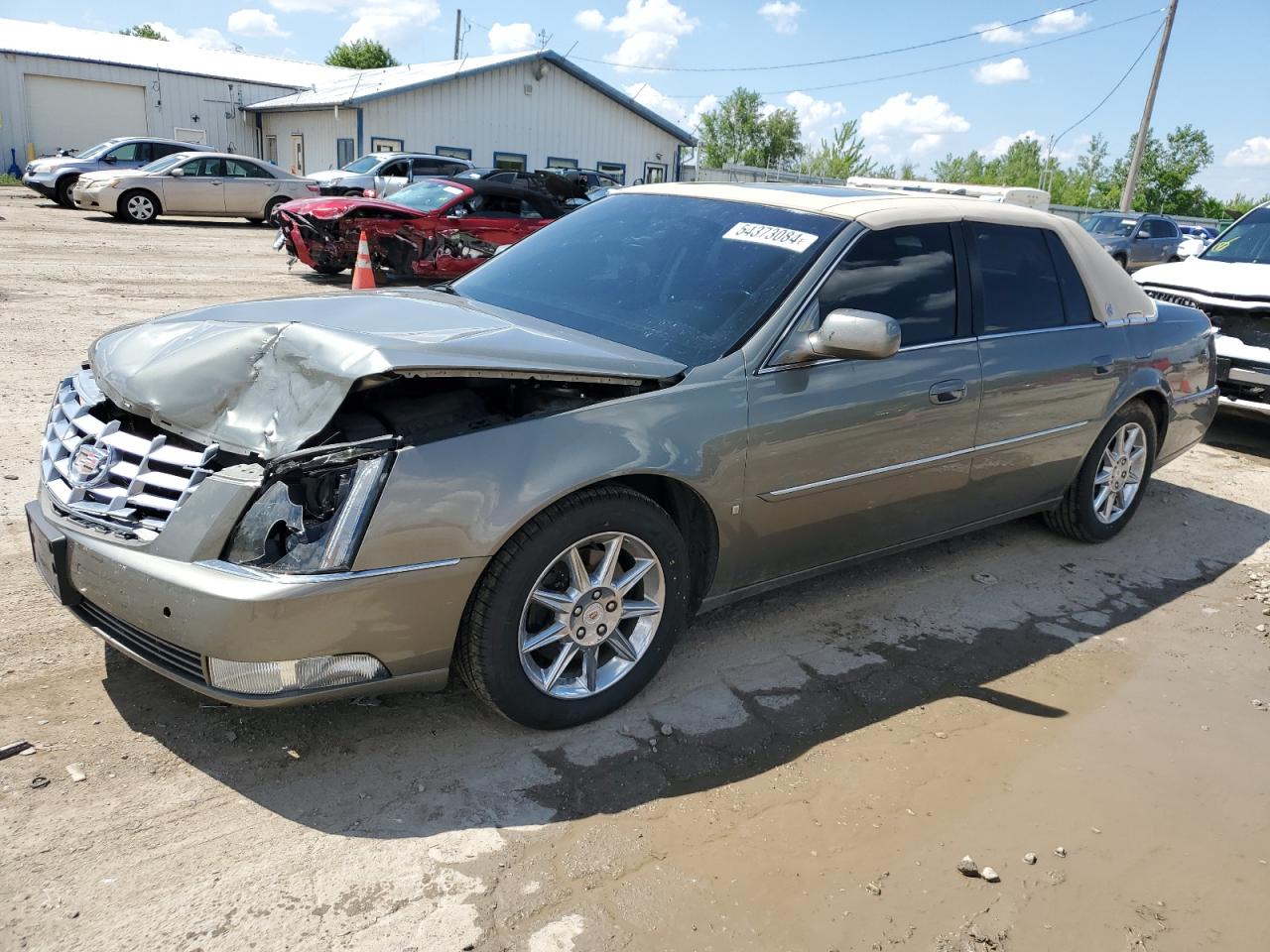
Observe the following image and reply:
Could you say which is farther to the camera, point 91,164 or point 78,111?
point 78,111

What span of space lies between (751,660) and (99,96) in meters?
37.6

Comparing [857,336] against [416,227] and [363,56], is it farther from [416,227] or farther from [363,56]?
[363,56]

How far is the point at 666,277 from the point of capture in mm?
3863

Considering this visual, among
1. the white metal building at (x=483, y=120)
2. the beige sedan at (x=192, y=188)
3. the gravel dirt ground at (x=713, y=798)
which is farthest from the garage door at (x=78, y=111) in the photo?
the gravel dirt ground at (x=713, y=798)

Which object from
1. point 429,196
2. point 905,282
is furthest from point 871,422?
point 429,196

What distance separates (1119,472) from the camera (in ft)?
17.5

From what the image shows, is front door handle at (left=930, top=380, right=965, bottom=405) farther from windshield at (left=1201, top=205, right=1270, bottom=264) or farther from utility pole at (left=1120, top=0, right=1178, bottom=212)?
utility pole at (left=1120, top=0, right=1178, bottom=212)

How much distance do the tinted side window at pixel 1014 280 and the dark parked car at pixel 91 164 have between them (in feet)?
67.6

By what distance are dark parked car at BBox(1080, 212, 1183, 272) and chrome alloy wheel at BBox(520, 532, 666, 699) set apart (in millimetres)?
20358

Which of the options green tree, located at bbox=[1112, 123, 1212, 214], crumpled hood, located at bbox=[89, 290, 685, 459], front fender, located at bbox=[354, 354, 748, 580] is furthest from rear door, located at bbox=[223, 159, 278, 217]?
green tree, located at bbox=[1112, 123, 1212, 214]

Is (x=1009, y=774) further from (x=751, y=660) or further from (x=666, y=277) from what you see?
(x=666, y=277)

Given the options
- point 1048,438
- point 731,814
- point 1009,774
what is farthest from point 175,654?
point 1048,438

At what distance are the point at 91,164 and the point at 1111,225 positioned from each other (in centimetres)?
2181

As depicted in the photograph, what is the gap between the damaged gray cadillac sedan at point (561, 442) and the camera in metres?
2.70
